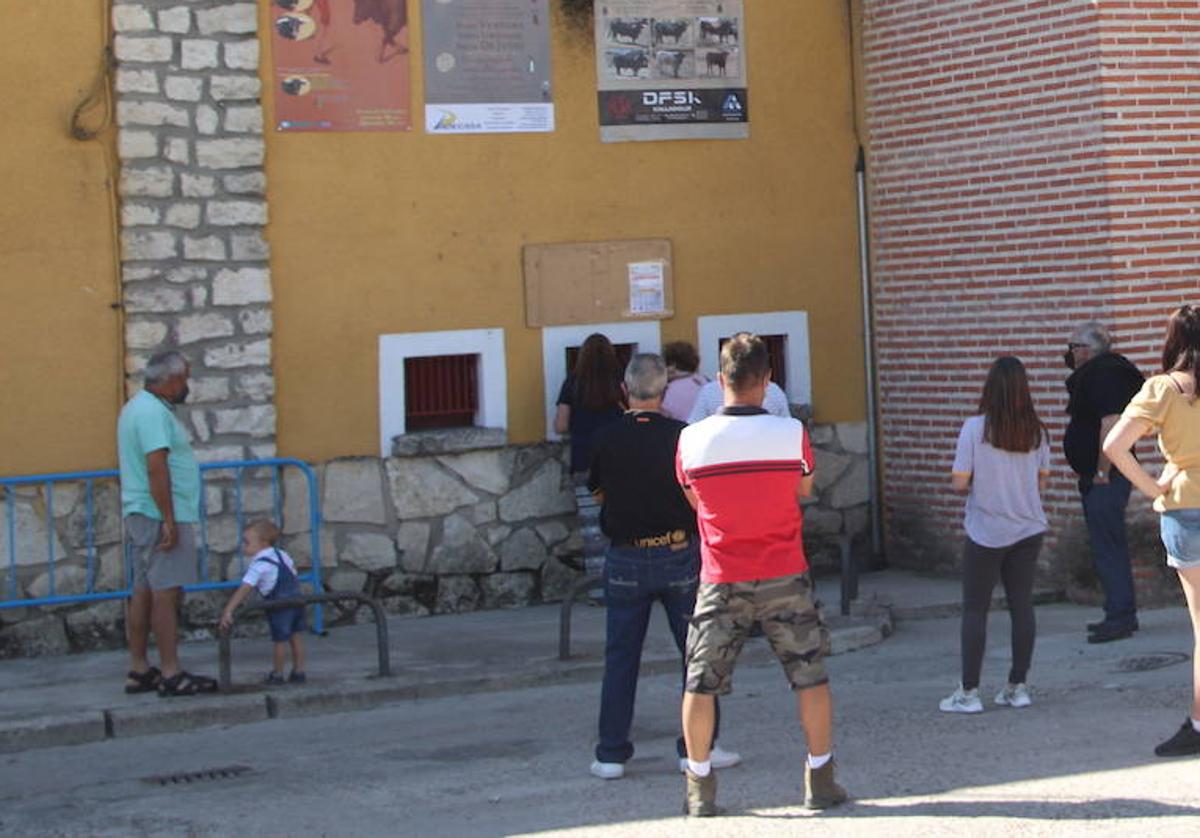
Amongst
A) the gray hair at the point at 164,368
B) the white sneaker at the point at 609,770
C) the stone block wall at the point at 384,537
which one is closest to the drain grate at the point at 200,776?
the white sneaker at the point at 609,770

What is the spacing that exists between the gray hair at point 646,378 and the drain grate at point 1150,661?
11.9 ft

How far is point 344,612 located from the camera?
12734mm

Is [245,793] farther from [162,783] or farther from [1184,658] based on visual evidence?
[1184,658]

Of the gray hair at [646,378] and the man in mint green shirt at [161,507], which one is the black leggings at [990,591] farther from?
the man in mint green shirt at [161,507]

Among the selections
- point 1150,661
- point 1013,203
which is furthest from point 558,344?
point 1150,661

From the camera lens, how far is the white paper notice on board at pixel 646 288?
13.6 metres

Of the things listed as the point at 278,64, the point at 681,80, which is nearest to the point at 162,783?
the point at 278,64

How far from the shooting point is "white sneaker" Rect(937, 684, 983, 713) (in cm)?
952

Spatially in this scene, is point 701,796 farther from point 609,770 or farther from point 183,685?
point 183,685

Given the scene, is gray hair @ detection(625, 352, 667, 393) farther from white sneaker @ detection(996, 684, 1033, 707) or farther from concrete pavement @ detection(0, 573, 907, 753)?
concrete pavement @ detection(0, 573, 907, 753)

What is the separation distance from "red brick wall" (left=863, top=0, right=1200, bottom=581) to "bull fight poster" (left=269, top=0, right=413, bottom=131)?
12.0ft

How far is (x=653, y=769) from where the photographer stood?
856 centimetres

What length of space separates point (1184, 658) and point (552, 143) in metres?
5.37

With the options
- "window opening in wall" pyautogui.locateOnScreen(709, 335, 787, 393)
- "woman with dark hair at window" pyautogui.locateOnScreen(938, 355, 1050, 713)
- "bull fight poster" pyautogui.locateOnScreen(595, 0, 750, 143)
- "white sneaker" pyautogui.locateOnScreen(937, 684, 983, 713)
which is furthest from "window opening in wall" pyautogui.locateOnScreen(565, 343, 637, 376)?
"white sneaker" pyautogui.locateOnScreen(937, 684, 983, 713)
